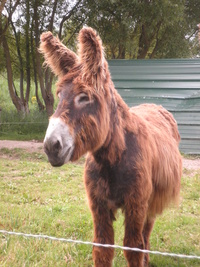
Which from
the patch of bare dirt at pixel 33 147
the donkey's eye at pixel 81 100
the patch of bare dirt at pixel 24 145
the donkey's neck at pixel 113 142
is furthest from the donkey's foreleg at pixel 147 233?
the patch of bare dirt at pixel 24 145

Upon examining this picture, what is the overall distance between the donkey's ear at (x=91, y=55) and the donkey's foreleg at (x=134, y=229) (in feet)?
3.38

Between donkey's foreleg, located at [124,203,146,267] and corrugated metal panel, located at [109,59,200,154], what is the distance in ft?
22.7

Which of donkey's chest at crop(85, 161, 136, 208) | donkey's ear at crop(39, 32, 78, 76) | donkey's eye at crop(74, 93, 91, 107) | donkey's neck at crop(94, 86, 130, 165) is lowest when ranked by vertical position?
donkey's chest at crop(85, 161, 136, 208)

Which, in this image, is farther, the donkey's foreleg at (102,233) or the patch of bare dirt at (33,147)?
the patch of bare dirt at (33,147)

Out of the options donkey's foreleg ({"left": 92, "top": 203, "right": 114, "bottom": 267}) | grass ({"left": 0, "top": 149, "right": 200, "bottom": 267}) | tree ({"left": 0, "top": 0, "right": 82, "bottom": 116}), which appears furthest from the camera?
tree ({"left": 0, "top": 0, "right": 82, "bottom": 116})

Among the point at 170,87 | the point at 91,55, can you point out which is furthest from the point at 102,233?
the point at 170,87

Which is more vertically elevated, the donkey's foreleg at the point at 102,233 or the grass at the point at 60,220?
the donkey's foreleg at the point at 102,233

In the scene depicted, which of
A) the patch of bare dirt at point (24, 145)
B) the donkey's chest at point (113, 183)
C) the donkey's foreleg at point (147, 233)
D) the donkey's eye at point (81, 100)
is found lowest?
the patch of bare dirt at point (24, 145)

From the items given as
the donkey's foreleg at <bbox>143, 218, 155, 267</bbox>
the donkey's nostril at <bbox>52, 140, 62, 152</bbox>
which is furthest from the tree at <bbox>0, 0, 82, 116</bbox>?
the donkey's nostril at <bbox>52, 140, 62, 152</bbox>

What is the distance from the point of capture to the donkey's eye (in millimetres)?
1974

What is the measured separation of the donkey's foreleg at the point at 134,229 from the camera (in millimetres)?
2387

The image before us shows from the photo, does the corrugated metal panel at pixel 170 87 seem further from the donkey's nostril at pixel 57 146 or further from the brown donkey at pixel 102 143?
the donkey's nostril at pixel 57 146

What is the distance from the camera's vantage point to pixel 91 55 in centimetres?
199

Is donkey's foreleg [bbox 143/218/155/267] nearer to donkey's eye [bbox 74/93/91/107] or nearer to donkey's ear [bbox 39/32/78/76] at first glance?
donkey's eye [bbox 74/93/91/107]
